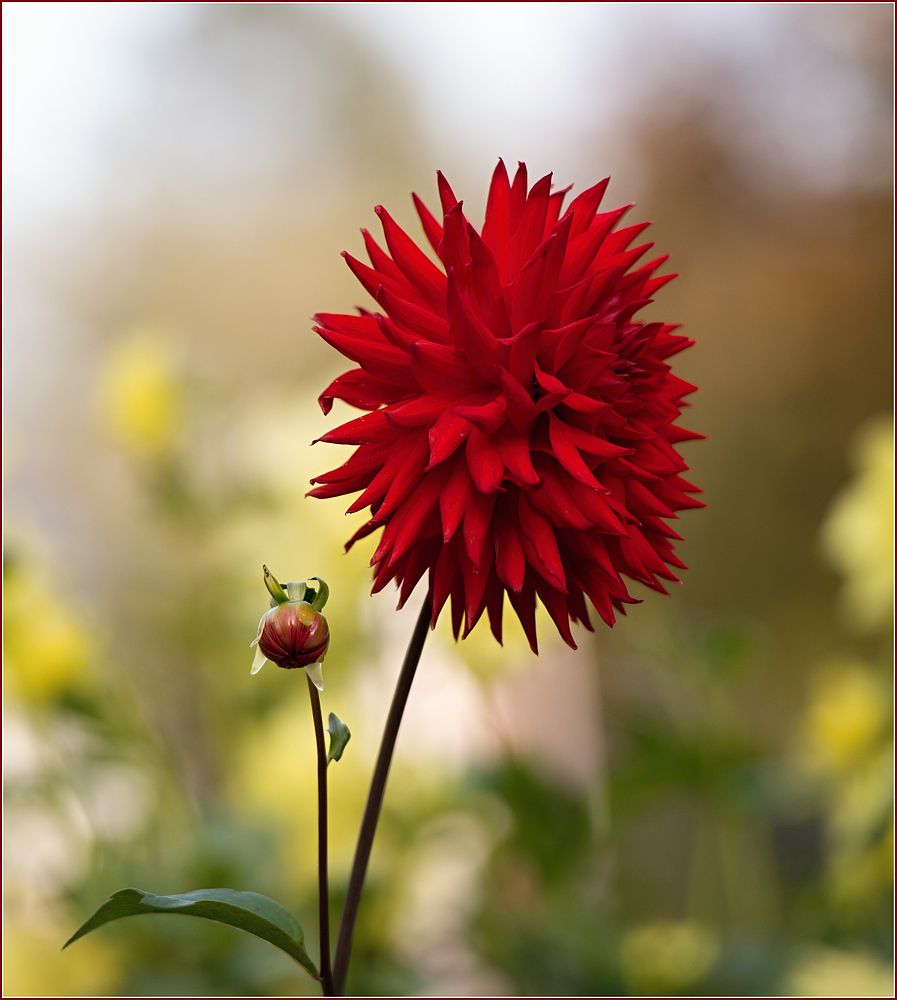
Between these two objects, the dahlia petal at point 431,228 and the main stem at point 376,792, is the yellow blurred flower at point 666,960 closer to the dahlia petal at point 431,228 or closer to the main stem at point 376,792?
the main stem at point 376,792

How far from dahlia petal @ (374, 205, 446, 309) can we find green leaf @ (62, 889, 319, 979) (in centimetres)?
16

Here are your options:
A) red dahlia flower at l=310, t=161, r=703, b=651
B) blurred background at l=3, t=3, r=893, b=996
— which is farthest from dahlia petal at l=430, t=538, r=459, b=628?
blurred background at l=3, t=3, r=893, b=996

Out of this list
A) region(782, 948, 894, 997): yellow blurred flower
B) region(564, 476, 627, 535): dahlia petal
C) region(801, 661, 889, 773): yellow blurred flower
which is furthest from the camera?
region(801, 661, 889, 773): yellow blurred flower

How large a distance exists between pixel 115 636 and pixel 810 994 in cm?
86

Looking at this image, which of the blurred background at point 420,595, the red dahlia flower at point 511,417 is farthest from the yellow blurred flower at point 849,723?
the red dahlia flower at point 511,417

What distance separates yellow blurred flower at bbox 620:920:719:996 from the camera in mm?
550

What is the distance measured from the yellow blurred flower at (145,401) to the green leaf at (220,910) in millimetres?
519

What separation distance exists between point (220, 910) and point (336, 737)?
0.05 metres

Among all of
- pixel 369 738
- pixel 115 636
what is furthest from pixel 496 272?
pixel 115 636

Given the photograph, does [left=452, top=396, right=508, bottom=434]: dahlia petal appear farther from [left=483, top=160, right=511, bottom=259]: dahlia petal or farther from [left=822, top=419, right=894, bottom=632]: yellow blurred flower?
[left=822, top=419, right=894, bottom=632]: yellow blurred flower

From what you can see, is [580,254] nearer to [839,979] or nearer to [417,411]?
[417,411]

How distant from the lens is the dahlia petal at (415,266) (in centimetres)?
23

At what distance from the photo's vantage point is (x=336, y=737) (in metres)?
0.23

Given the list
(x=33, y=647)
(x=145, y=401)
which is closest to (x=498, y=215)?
(x=33, y=647)
